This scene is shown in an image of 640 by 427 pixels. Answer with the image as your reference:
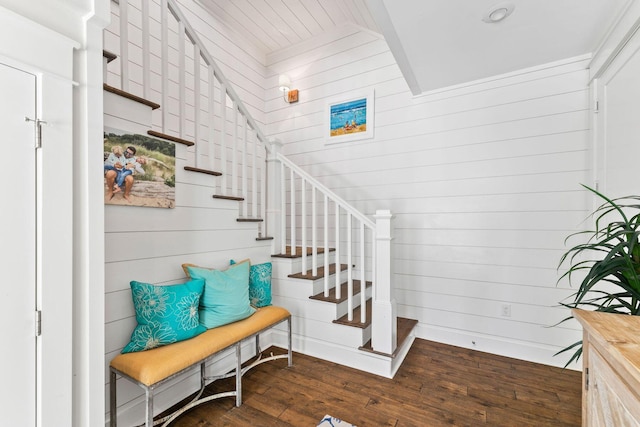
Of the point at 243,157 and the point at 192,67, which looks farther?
the point at 192,67

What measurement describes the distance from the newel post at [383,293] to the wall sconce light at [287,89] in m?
2.24

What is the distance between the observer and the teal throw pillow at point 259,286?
2.22 metres

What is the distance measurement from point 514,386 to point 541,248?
3.68 feet

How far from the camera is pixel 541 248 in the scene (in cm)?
232

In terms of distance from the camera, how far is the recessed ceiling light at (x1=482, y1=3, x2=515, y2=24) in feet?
5.54

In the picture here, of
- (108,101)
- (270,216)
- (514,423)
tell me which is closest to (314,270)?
(270,216)

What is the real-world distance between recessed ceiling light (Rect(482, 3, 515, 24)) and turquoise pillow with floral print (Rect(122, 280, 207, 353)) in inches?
103

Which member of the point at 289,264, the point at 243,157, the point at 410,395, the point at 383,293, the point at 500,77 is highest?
the point at 500,77

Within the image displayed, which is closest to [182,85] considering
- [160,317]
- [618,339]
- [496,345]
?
[160,317]

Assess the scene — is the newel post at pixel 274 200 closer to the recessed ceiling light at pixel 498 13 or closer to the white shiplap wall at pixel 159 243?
the white shiplap wall at pixel 159 243
